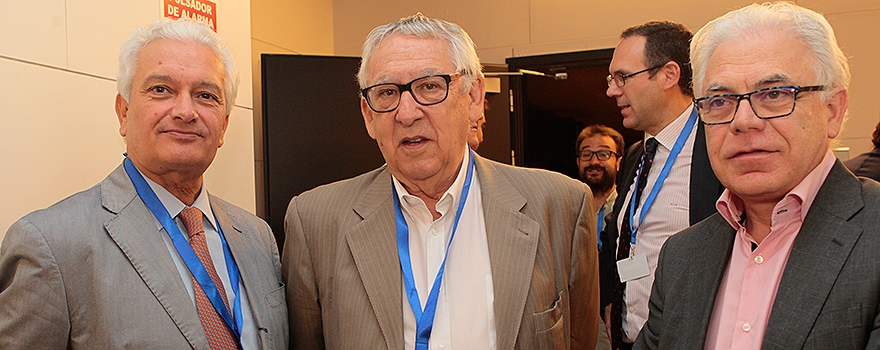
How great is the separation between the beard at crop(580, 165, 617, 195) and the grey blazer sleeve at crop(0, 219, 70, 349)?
405cm

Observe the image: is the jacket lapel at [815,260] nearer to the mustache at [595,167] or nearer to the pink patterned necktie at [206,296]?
the pink patterned necktie at [206,296]

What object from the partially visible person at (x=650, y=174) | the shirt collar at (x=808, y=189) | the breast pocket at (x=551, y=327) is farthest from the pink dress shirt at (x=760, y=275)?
the partially visible person at (x=650, y=174)

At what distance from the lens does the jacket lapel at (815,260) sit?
1251mm

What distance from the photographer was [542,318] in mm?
1736

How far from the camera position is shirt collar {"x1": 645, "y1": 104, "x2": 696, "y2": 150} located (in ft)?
9.27

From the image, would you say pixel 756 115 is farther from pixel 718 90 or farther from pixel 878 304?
pixel 878 304

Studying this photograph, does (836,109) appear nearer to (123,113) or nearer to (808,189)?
(808,189)

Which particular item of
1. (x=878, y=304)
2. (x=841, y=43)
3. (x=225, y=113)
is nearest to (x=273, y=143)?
(x=225, y=113)

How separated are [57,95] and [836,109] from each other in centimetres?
231

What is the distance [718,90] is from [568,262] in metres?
0.74

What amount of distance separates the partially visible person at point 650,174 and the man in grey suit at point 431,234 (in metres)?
0.79

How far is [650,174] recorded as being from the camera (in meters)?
2.82

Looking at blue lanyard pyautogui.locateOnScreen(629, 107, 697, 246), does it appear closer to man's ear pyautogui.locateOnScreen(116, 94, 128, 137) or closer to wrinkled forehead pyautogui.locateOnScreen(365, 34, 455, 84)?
wrinkled forehead pyautogui.locateOnScreen(365, 34, 455, 84)

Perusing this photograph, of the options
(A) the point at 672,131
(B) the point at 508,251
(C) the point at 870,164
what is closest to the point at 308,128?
(A) the point at 672,131
